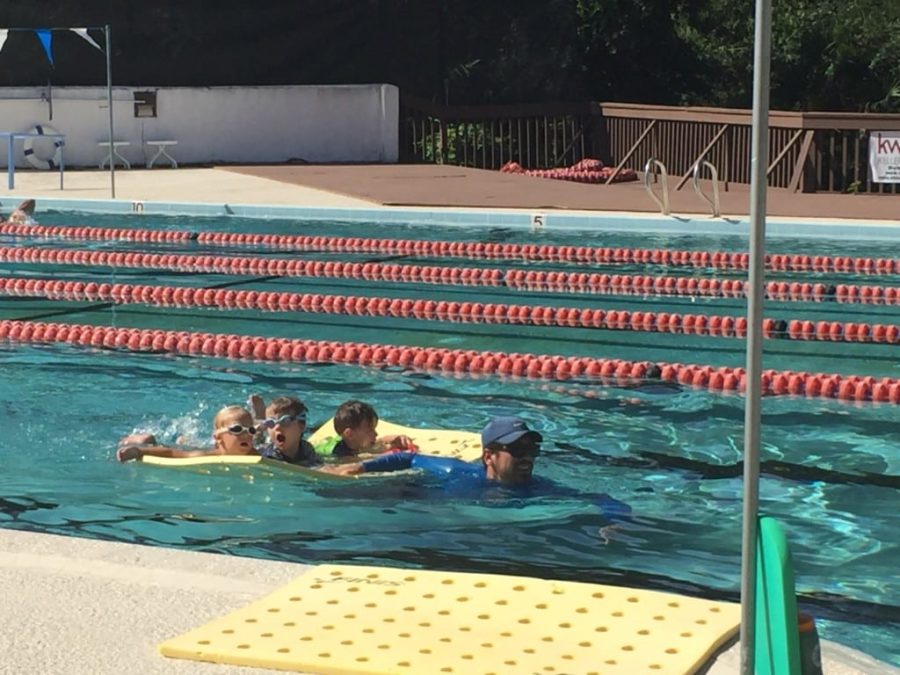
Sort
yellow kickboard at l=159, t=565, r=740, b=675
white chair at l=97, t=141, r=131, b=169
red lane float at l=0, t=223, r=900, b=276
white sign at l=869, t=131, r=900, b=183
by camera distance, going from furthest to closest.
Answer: white chair at l=97, t=141, r=131, b=169, white sign at l=869, t=131, r=900, b=183, red lane float at l=0, t=223, r=900, b=276, yellow kickboard at l=159, t=565, r=740, b=675

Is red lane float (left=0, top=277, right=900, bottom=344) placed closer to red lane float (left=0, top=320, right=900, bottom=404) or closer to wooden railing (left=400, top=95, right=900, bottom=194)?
red lane float (left=0, top=320, right=900, bottom=404)

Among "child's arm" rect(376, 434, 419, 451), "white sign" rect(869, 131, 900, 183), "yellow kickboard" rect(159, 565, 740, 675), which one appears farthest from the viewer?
"white sign" rect(869, 131, 900, 183)

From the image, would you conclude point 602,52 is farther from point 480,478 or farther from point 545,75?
point 480,478

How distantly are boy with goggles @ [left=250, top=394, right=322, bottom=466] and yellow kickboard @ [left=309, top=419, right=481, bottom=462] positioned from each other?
418mm

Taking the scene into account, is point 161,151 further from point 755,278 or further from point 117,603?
point 755,278

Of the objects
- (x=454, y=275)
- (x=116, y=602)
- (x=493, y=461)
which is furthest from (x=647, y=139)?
(x=116, y=602)

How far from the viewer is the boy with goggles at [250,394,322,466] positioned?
7.30m

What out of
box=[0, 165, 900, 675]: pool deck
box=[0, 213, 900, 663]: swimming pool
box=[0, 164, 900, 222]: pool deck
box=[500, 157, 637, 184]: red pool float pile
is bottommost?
box=[0, 213, 900, 663]: swimming pool

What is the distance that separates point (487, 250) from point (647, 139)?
837 cm

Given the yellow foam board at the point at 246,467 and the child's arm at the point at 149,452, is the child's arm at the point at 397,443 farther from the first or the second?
the child's arm at the point at 149,452

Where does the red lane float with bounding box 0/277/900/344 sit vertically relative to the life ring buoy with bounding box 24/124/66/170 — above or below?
below

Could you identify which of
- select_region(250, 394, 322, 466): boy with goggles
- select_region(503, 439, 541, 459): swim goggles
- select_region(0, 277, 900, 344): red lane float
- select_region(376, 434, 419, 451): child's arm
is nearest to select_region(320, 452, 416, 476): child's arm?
select_region(250, 394, 322, 466): boy with goggles

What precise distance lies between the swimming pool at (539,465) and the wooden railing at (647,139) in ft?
24.6

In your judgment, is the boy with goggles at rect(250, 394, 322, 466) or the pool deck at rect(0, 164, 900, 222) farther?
the pool deck at rect(0, 164, 900, 222)
